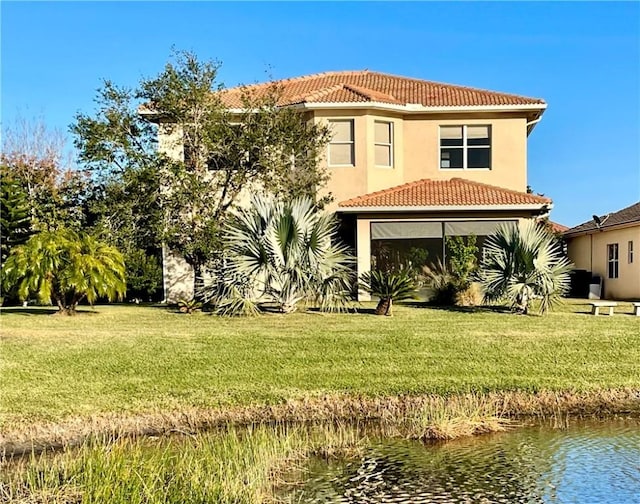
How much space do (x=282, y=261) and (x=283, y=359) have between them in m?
5.04

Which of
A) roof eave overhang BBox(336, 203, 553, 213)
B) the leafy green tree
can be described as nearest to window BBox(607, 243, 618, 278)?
roof eave overhang BBox(336, 203, 553, 213)

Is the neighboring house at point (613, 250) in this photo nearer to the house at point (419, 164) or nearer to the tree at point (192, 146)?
the house at point (419, 164)

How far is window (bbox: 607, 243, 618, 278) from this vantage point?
27.2 metres

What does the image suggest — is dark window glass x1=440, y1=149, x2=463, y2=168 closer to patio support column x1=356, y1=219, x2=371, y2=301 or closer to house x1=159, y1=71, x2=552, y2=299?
house x1=159, y1=71, x2=552, y2=299

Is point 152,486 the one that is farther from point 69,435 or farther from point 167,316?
point 167,316

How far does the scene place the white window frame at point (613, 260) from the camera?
88.6 ft

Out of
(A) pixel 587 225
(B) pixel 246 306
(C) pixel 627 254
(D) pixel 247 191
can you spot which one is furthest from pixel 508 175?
(B) pixel 246 306

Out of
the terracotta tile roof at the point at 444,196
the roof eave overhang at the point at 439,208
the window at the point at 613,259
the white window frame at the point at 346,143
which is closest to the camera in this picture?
the roof eave overhang at the point at 439,208

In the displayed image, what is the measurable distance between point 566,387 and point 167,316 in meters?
11.3

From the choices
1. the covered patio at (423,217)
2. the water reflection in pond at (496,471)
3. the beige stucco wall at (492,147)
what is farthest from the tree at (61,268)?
the beige stucco wall at (492,147)

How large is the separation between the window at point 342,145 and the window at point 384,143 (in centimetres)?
112

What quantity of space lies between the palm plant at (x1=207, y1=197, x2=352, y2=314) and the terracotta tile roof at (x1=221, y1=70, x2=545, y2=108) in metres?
6.11

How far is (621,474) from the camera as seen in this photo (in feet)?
28.2

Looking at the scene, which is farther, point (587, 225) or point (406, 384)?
point (587, 225)
